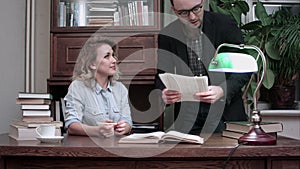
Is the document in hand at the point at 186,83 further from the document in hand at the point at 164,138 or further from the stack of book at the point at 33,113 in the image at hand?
the stack of book at the point at 33,113

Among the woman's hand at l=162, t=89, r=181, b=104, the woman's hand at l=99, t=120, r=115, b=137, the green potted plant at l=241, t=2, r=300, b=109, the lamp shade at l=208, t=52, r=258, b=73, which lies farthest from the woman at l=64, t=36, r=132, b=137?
the green potted plant at l=241, t=2, r=300, b=109

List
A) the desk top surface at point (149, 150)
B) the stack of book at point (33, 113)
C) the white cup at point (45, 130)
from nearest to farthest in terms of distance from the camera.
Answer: the desk top surface at point (149, 150) < the white cup at point (45, 130) < the stack of book at point (33, 113)

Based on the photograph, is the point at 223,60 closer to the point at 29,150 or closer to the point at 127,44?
the point at 29,150

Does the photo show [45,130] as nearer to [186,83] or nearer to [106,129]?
[106,129]

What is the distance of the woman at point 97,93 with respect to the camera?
2383 millimetres

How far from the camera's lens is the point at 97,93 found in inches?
97.7

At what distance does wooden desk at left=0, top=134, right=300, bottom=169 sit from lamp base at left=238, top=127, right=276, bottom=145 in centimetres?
3

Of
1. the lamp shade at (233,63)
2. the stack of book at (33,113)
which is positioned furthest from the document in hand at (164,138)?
the stack of book at (33,113)

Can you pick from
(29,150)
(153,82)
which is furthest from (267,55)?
(29,150)

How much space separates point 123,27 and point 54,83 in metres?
0.59

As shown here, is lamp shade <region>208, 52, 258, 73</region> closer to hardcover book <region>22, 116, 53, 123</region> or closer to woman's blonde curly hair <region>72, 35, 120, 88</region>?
hardcover book <region>22, 116, 53, 123</region>

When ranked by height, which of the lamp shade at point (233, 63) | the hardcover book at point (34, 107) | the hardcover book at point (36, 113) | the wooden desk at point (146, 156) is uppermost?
the lamp shade at point (233, 63)

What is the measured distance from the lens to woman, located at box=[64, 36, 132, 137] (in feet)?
7.82

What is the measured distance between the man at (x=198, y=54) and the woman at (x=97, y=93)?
11.3 inches
